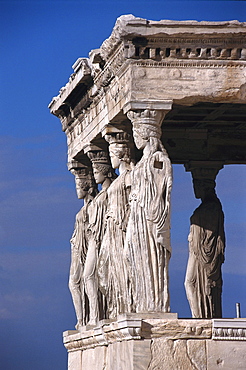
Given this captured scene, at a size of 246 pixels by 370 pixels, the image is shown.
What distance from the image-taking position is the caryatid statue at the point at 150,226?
15.0 meters

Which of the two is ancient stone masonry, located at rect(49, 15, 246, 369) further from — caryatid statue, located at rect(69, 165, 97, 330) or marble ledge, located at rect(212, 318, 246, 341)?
marble ledge, located at rect(212, 318, 246, 341)

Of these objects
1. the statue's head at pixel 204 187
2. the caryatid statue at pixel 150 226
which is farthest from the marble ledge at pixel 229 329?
the statue's head at pixel 204 187

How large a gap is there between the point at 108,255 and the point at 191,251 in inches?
89.8

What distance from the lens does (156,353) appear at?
1466cm

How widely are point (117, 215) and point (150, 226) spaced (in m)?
1.75

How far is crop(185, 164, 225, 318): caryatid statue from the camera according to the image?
61.9ft

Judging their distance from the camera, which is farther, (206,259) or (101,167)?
(206,259)

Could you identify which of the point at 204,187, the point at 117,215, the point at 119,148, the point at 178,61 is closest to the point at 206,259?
the point at 204,187

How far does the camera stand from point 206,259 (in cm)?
1889

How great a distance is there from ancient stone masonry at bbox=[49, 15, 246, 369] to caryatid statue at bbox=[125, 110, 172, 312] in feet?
0.04

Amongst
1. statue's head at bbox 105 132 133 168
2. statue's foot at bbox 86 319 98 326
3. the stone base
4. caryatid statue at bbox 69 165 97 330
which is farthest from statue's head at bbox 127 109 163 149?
caryatid statue at bbox 69 165 97 330

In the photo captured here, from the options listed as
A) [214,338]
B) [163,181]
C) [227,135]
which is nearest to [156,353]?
[214,338]

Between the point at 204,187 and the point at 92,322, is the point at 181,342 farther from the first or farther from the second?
the point at 204,187

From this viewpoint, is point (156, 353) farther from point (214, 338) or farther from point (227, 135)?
point (227, 135)
